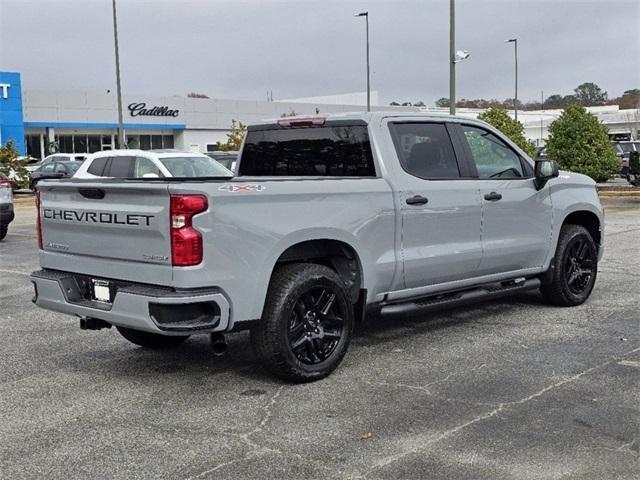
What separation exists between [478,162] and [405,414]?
298 cm

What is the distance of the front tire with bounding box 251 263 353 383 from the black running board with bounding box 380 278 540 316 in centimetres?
58

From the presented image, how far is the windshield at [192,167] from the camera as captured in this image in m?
16.3

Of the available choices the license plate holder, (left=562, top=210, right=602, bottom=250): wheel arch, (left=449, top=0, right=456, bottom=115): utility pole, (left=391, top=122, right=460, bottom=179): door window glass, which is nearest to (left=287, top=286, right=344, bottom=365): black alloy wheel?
the license plate holder

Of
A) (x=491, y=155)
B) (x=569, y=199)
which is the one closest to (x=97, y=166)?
(x=491, y=155)

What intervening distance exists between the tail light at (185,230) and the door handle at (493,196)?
2967 millimetres

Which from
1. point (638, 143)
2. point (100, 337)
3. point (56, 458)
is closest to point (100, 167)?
point (100, 337)

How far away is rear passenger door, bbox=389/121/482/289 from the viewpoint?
632 cm

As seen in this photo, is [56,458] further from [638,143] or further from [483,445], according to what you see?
[638,143]

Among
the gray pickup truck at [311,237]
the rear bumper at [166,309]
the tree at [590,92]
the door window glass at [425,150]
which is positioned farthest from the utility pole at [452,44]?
the tree at [590,92]

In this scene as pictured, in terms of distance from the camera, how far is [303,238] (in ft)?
18.2

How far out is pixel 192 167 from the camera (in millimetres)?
16578

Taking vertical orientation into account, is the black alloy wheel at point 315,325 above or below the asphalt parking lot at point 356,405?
above

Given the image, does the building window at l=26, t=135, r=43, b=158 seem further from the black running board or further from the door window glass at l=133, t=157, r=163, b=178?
the black running board

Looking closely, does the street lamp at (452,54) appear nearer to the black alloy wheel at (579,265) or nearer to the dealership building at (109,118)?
the black alloy wheel at (579,265)
